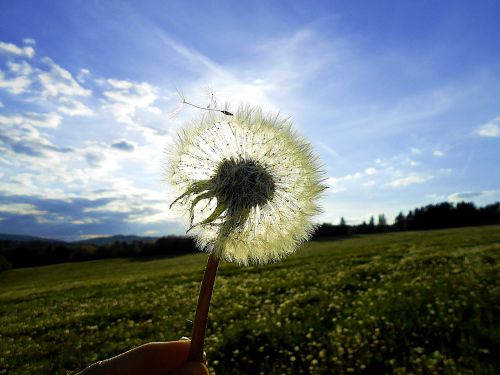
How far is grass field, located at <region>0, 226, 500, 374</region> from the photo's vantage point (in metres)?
9.02

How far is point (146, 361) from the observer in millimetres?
3014

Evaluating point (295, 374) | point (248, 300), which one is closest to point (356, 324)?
point (295, 374)

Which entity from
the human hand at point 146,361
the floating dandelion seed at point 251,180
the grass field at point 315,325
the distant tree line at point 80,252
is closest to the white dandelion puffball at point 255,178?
the floating dandelion seed at point 251,180

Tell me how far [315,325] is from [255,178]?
918cm

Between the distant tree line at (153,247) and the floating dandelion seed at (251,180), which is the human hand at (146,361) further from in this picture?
the distant tree line at (153,247)

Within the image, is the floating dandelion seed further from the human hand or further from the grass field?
the grass field

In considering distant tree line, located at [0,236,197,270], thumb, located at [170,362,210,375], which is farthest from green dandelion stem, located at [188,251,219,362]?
distant tree line, located at [0,236,197,270]

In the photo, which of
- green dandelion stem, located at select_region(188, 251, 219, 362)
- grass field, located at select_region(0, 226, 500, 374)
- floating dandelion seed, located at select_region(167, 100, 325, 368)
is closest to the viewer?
green dandelion stem, located at select_region(188, 251, 219, 362)

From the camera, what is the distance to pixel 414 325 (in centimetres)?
1038

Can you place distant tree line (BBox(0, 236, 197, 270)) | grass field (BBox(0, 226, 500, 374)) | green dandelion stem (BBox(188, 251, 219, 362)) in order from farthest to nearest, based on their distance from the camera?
distant tree line (BBox(0, 236, 197, 270))
grass field (BBox(0, 226, 500, 374))
green dandelion stem (BBox(188, 251, 219, 362))

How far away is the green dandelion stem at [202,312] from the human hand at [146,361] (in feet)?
0.92

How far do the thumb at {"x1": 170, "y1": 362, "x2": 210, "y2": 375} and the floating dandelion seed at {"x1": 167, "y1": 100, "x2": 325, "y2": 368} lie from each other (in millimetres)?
857

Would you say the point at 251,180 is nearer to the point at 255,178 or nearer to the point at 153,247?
the point at 255,178

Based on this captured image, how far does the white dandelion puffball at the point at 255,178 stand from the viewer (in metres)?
3.25
